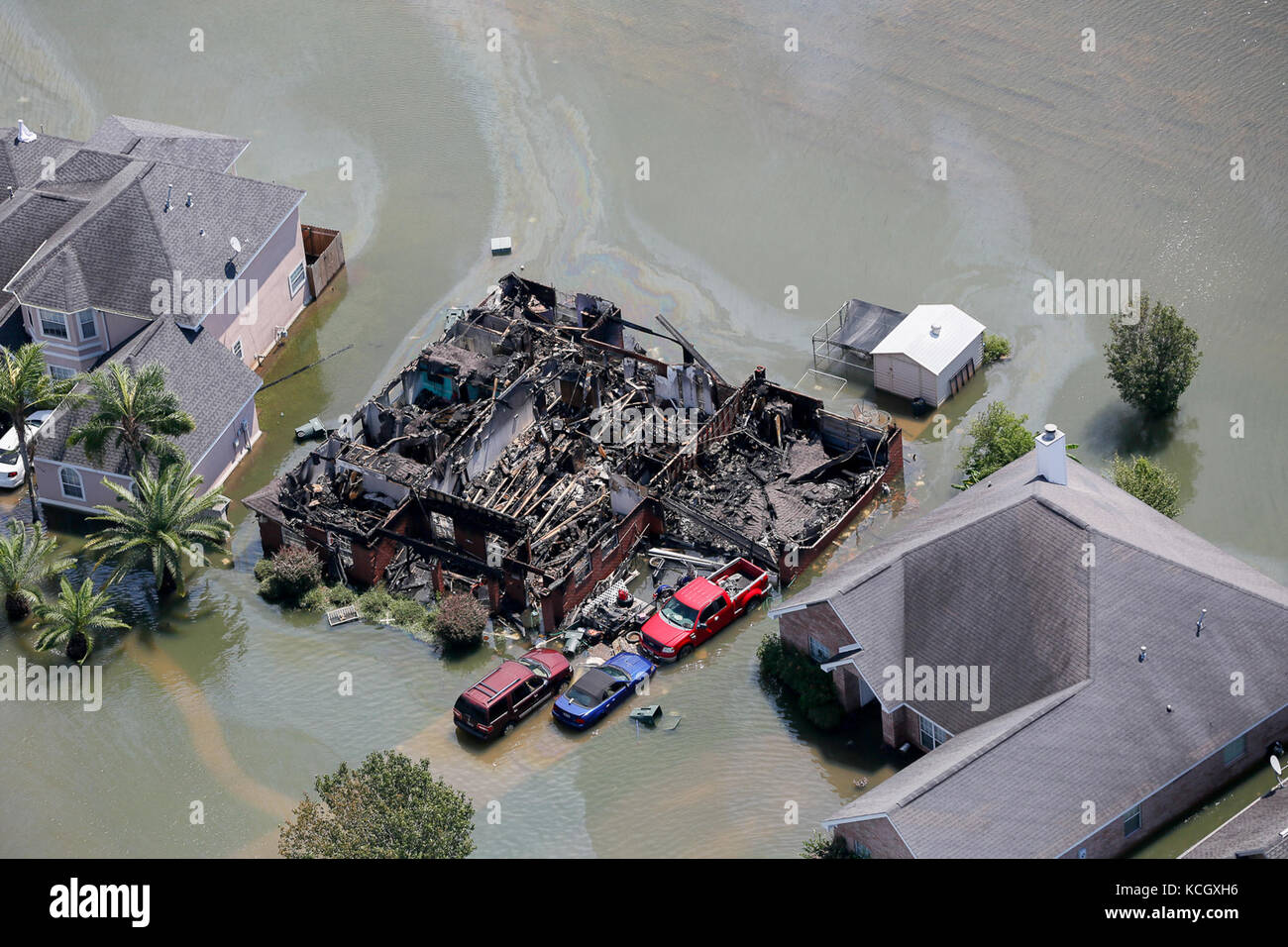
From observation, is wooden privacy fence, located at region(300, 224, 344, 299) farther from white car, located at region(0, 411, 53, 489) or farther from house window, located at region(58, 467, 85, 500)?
house window, located at region(58, 467, 85, 500)

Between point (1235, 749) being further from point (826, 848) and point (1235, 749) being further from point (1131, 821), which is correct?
point (826, 848)

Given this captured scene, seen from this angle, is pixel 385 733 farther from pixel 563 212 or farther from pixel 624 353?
pixel 563 212

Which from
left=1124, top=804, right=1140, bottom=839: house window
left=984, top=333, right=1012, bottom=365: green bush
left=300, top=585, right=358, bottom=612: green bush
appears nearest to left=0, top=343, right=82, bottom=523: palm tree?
left=300, top=585, right=358, bottom=612: green bush

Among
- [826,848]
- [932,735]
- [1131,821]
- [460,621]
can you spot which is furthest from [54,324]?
[1131,821]

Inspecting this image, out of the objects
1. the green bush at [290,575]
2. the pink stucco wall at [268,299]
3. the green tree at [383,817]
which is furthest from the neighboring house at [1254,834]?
the pink stucco wall at [268,299]

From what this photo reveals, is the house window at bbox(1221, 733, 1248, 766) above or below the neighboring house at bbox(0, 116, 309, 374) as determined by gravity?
below

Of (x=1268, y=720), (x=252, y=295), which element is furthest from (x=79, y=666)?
(x=1268, y=720)
